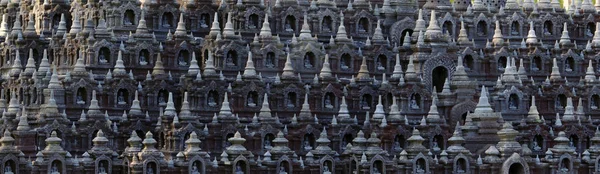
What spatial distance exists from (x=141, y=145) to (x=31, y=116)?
22.8 feet

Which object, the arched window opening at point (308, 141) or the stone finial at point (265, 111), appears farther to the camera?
the arched window opening at point (308, 141)

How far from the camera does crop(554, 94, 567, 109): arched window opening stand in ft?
379

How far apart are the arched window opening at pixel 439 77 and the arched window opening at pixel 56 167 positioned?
20.7 meters

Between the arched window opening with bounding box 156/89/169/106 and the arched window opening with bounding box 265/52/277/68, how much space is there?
17.5 ft

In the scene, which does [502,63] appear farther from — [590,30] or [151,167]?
[151,167]

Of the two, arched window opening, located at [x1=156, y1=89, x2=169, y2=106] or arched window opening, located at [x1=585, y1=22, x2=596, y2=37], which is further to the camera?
arched window opening, located at [x1=585, y1=22, x2=596, y2=37]

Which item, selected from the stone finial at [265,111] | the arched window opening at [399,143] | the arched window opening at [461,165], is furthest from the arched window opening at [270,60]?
the arched window opening at [461,165]

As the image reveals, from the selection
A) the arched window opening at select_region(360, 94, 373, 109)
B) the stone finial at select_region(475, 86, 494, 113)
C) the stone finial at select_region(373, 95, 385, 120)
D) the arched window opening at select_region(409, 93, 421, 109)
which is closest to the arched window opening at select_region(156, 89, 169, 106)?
the arched window opening at select_region(360, 94, 373, 109)

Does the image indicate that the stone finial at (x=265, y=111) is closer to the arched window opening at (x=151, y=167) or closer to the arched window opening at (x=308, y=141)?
the arched window opening at (x=308, y=141)

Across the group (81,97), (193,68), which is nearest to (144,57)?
(193,68)

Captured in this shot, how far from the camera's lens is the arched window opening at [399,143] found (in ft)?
359

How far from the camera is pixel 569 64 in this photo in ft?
388

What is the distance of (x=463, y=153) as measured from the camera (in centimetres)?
10762

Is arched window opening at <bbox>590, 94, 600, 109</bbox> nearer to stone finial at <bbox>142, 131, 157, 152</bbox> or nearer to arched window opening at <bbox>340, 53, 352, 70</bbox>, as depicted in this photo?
arched window opening at <bbox>340, 53, 352, 70</bbox>
